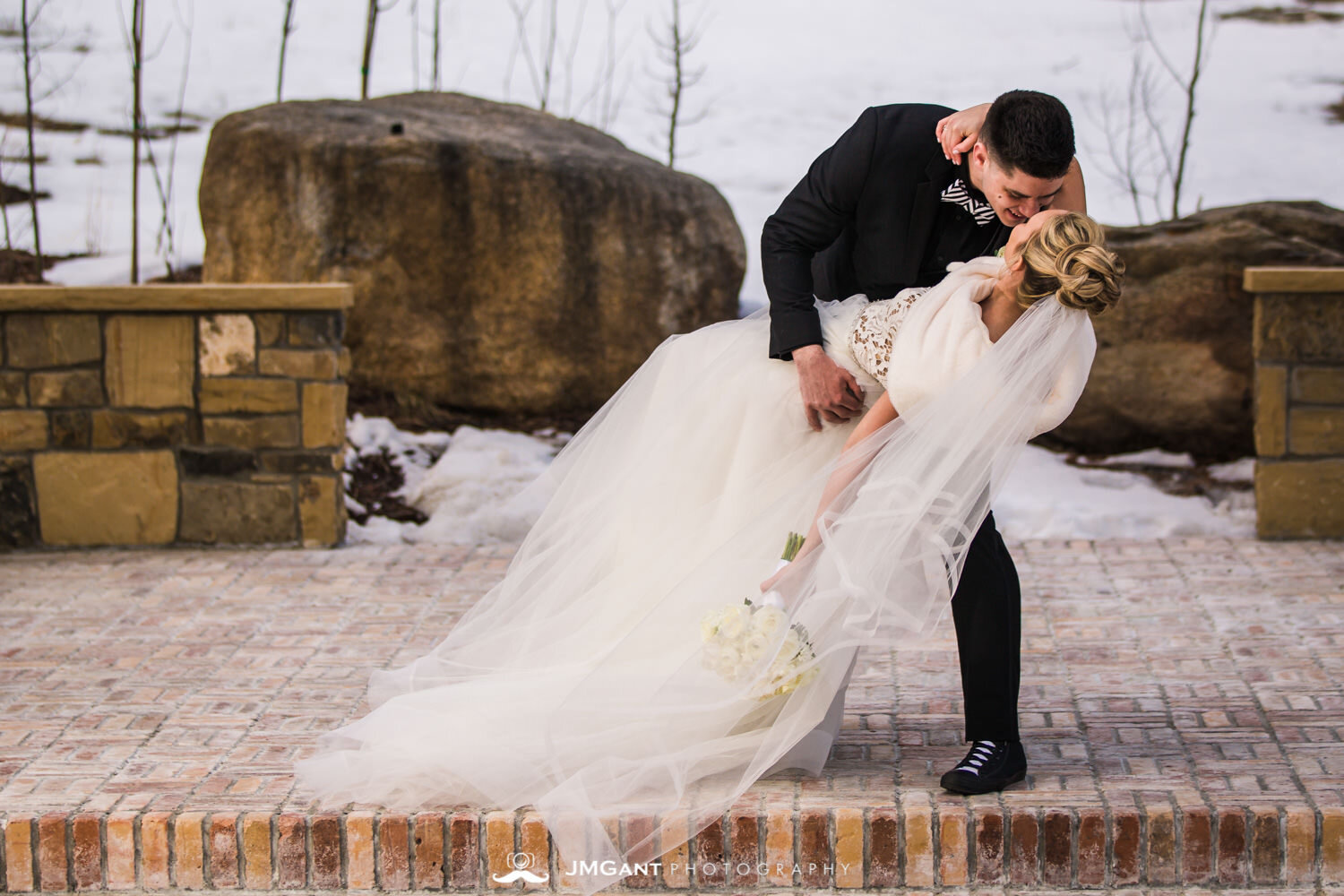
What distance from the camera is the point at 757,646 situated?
7.88 ft

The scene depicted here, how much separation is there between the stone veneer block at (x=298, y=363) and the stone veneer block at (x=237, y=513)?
1.41ft

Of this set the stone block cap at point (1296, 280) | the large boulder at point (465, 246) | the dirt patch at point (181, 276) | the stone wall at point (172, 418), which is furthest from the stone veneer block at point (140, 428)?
the stone block cap at point (1296, 280)

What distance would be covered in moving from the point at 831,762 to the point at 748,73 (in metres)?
9.28

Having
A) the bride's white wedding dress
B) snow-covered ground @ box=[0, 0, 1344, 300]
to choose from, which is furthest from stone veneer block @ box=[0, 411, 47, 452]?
snow-covered ground @ box=[0, 0, 1344, 300]

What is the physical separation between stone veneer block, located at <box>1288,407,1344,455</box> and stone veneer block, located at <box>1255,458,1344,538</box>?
45mm

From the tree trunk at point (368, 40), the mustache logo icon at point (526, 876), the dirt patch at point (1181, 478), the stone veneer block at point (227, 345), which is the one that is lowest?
the mustache logo icon at point (526, 876)

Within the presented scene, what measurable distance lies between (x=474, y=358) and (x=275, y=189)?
1188 millimetres

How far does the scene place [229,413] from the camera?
192 inches

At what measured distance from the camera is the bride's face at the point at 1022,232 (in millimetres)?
2361

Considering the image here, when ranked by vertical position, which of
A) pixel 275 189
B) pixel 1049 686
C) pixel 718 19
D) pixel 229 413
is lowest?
pixel 1049 686

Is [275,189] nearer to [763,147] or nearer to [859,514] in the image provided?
[859,514]

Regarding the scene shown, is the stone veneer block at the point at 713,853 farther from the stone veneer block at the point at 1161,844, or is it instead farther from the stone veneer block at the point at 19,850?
the stone veneer block at the point at 19,850

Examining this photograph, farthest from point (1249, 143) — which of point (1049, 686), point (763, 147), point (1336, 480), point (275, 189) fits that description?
point (1049, 686)

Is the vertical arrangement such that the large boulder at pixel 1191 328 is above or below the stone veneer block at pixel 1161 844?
above
